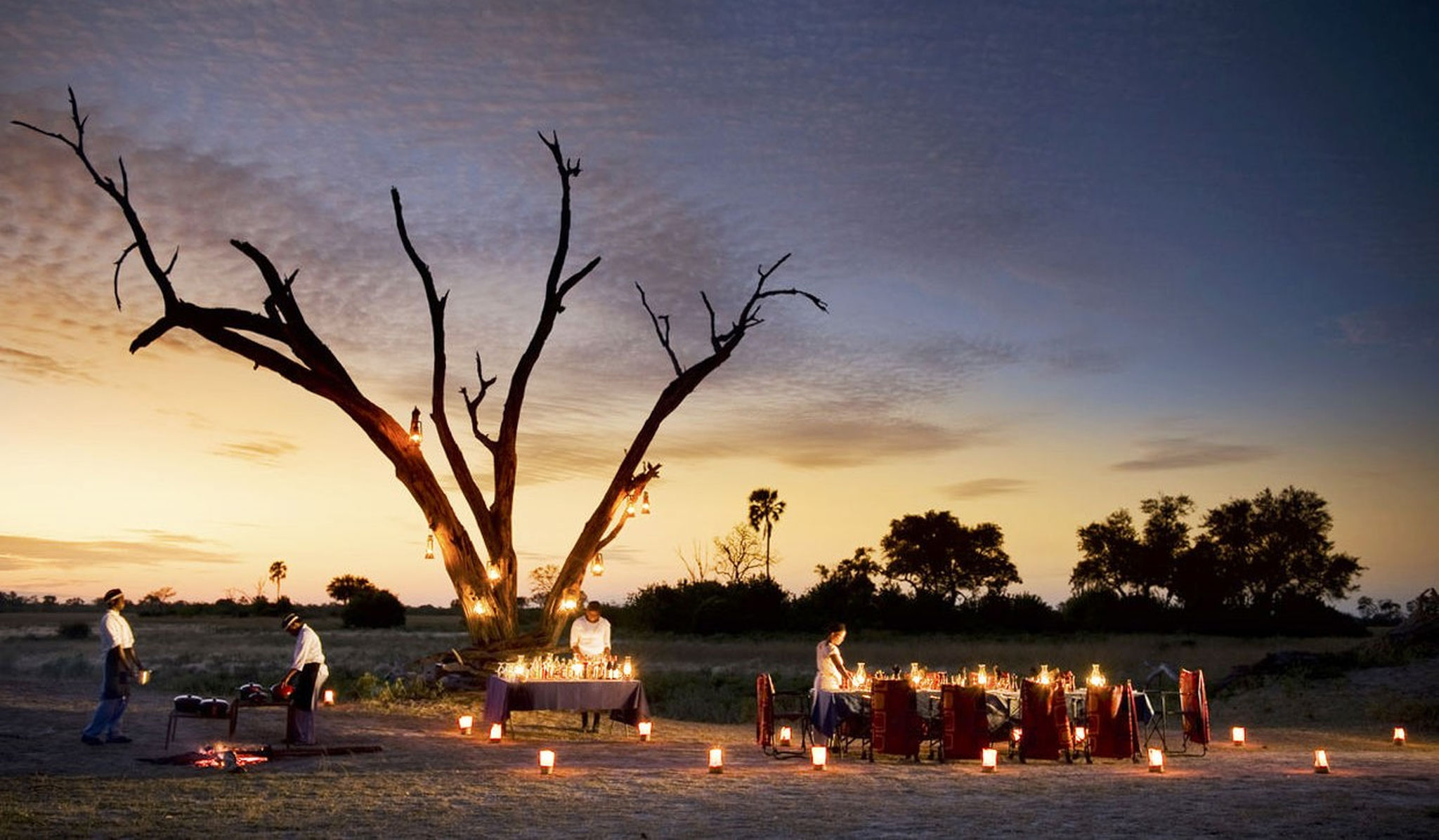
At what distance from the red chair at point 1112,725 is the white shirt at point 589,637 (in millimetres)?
7351

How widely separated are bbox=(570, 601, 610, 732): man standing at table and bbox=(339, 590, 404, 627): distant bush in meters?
54.5

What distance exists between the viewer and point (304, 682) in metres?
15.3

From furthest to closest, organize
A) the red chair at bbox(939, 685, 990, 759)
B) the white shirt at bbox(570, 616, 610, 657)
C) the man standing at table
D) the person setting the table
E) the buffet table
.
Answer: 1. the white shirt at bbox(570, 616, 610, 657)
2. the man standing at table
3. the buffet table
4. the person setting the table
5. the red chair at bbox(939, 685, 990, 759)

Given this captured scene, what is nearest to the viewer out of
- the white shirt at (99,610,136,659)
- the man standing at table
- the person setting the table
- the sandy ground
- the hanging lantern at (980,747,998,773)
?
the sandy ground

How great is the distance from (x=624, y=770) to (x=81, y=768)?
228 inches

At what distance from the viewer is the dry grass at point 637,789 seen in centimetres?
990

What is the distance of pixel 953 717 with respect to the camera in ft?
49.2

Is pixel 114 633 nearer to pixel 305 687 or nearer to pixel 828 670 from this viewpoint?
pixel 305 687

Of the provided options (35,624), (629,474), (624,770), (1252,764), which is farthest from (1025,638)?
(35,624)

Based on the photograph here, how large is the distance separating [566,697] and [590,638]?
2.20 m

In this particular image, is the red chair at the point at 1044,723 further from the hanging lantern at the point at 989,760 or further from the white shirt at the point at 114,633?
the white shirt at the point at 114,633

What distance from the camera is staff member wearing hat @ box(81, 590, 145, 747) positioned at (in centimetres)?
1483

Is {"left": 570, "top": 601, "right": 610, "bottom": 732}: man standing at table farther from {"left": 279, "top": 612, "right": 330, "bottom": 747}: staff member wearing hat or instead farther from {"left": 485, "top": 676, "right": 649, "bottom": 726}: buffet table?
{"left": 279, "top": 612, "right": 330, "bottom": 747}: staff member wearing hat

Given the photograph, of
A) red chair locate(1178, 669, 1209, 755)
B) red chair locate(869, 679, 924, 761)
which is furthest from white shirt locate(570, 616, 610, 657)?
red chair locate(1178, 669, 1209, 755)
